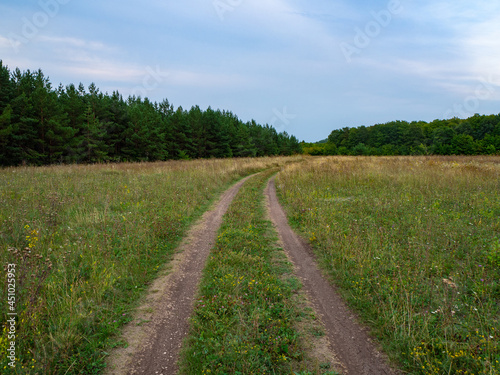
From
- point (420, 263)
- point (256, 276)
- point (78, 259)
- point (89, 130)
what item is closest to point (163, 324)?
point (256, 276)

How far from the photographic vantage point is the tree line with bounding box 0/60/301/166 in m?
26.8

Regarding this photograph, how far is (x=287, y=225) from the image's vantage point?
29.9 ft

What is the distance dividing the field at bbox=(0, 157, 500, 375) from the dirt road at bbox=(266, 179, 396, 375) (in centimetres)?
19

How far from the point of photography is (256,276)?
5223 millimetres

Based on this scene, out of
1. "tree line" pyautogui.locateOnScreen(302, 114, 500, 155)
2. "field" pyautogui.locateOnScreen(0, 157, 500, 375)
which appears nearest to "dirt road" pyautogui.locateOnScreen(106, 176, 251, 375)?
"field" pyautogui.locateOnScreen(0, 157, 500, 375)

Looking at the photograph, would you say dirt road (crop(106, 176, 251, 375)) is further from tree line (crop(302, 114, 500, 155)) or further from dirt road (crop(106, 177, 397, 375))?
tree line (crop(302, 114, 500, 155))

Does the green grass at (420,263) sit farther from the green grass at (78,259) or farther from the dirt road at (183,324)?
the green grass at (78,259)

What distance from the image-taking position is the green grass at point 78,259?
3.31 m

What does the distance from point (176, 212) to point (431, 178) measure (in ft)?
42.6

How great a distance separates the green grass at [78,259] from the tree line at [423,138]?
4788 centimetres

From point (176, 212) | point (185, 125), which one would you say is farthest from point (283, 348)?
point (185, 125)

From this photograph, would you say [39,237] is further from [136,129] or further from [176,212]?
[136,129]

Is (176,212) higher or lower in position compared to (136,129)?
lower

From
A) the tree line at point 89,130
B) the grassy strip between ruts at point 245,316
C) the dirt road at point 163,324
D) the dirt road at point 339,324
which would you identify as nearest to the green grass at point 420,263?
the dirt road at point 339,324
